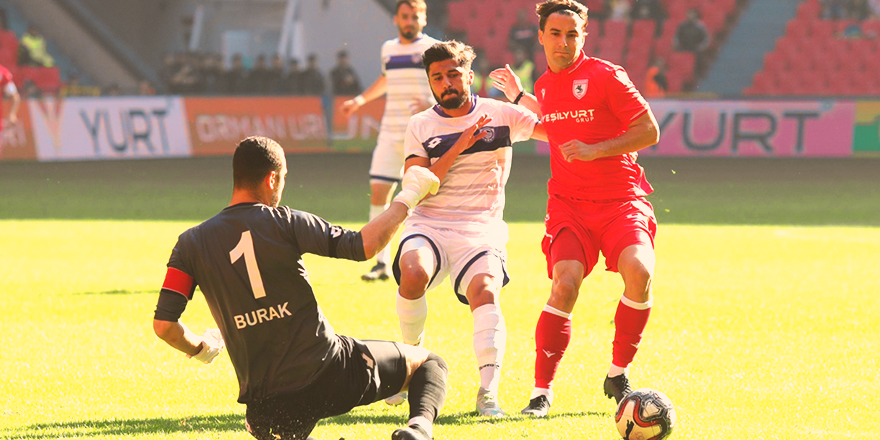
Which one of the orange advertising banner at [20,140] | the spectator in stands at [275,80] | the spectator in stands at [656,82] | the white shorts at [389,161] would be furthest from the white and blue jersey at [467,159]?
the spectator in stands at [275,80]

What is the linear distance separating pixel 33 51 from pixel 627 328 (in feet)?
80.2

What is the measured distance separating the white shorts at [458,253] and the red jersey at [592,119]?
1.42ft

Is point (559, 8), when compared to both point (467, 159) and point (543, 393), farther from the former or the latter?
point (543, 393)

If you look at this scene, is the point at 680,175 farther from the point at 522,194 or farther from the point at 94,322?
the point at 94,322

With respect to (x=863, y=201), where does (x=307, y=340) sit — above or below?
above

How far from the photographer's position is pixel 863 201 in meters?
16.3

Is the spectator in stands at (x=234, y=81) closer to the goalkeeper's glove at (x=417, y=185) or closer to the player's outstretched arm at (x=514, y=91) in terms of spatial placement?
the player's outstretched arm at (x=514, y=91)

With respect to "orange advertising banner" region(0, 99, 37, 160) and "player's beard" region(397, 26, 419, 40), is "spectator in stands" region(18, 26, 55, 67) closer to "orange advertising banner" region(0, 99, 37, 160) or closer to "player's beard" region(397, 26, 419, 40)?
"orange advertising banner" region(0, 99, 37, 160)

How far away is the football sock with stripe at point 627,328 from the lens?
5.21 meters

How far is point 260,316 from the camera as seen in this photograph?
4.00 m

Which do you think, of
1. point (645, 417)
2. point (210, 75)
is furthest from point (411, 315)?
point (210, 75)

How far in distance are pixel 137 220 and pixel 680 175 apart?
10246 millimetres

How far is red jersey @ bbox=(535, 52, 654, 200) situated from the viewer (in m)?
5.34

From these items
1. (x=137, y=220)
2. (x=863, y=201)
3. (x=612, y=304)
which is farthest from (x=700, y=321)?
(x=863, y=201)
